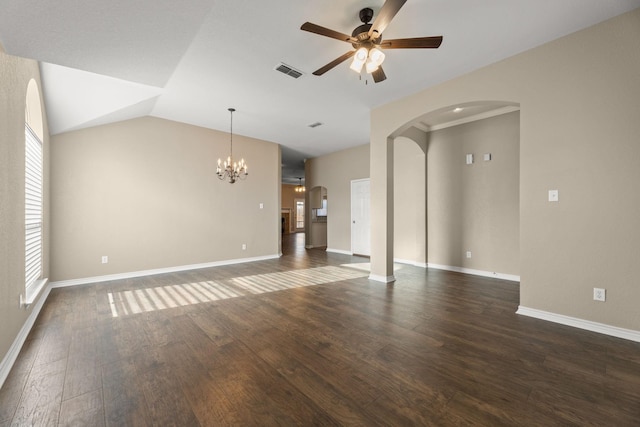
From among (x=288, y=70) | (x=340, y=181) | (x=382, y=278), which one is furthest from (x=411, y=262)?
(x=288, y=70)

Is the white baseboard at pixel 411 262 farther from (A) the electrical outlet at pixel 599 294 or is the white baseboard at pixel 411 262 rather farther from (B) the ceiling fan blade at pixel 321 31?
(B) the ceiling fan blade at pixel 321 31

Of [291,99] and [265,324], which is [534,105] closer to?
[291,99]

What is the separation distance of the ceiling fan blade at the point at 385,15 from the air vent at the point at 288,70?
131 cm

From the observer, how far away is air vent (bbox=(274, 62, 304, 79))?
3.25 metres

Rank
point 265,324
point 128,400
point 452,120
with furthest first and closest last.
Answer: point 452,120, point 265,324, point 128,400

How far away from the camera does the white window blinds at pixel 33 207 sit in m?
2.86

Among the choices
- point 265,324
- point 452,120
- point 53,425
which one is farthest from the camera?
point 452,120

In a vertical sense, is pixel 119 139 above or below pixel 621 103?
above

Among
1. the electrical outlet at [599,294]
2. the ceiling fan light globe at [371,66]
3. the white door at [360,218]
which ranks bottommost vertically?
the electrical outlet at [599,294]

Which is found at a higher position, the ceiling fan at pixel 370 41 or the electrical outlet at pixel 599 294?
the ceiling fan at pixel 370 41

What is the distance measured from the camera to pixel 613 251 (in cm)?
252

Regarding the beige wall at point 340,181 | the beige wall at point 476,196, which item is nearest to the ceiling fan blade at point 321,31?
the beige wall at point 476,196

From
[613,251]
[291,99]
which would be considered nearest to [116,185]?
[291,99]

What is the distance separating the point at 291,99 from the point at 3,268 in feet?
12.3
